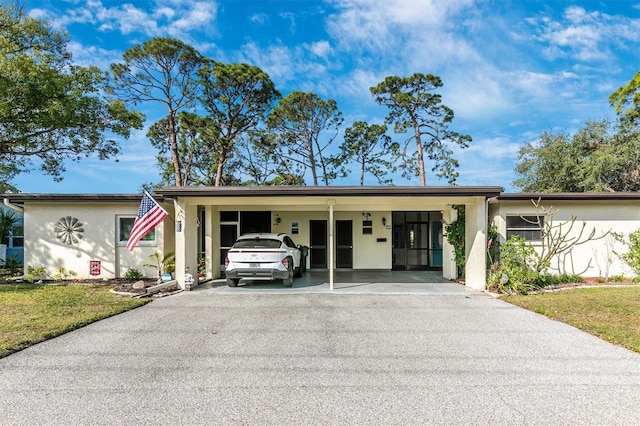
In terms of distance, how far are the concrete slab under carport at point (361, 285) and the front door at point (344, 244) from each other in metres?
1.47

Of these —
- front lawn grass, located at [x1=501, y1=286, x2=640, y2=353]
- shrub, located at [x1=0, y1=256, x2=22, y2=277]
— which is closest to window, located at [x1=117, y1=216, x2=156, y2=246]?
shrub, located at [x1=0, y1=256, x2=22, y2=277]

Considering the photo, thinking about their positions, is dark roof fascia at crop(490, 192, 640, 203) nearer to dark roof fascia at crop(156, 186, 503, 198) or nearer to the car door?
dark roof fascia at crop(156, 186, 503, 198)

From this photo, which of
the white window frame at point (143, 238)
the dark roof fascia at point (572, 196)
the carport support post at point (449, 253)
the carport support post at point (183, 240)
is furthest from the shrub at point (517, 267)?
the white window frame at point (143, 238)

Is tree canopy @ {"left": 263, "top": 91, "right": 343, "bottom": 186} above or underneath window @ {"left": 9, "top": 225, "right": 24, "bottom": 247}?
above

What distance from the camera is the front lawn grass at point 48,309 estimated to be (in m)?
5.48

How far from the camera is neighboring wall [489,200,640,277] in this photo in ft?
35.3

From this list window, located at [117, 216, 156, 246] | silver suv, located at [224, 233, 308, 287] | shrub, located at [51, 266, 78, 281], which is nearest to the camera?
silver suv, located at [224, 233, 308, 287]

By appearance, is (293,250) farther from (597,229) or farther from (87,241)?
(597,229)

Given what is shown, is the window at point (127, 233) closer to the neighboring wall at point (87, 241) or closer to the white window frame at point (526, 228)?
the neighboring wall at point (87, 241)

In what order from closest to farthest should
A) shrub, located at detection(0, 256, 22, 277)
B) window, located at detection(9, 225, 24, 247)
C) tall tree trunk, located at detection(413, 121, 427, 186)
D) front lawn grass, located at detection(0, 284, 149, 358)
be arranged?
front lawn grass, located at detection(0, 284, 149, 358) < shrub, located at detection(0, 256, 22, 277) < window, located at detection(9, 225, 24, 247) < tall tree trunk, located at detection(413, 121, 427, 186)

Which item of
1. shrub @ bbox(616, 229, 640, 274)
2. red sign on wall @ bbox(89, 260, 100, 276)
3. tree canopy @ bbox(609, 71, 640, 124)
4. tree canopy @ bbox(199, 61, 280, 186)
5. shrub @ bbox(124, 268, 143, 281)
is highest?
tree canopy @ bbox(199, 61, 280, 186)

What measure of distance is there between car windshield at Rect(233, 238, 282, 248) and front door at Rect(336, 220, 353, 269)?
5.06 metres

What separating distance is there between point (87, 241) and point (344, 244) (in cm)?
885

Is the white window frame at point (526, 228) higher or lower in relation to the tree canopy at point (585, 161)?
lower
